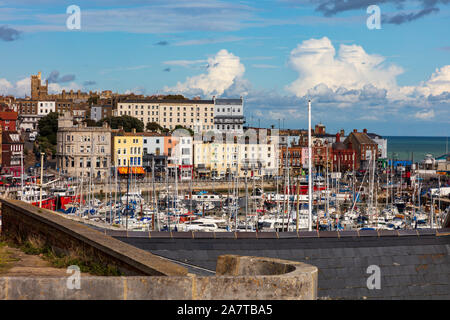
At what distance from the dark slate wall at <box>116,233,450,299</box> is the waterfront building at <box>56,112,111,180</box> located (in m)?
78.1

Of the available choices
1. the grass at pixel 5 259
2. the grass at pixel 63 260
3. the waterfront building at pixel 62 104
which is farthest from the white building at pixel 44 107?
the grass at pixel 5 259

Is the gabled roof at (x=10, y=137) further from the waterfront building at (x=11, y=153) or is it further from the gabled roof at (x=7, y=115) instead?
the gabled roof at (x=7, y=115)

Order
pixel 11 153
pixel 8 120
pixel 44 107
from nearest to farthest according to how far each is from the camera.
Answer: pixel 11 153, pixel 8 120, pixel 44 107

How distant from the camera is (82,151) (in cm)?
9219

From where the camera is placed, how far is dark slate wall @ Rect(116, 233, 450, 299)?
14.3 metres

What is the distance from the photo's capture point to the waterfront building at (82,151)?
91.7m

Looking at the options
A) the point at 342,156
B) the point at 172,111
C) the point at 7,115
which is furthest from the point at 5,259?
the point at 172,111

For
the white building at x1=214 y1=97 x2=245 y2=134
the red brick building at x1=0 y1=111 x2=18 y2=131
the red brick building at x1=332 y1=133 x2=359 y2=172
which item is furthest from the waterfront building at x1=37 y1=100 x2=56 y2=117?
the red brick building at x1=332 y1=133 x2=359 y2=172

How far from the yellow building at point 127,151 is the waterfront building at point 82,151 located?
8.75ft

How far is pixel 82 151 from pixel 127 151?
26.7ft

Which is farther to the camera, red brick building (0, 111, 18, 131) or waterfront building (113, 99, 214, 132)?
waterfront building (113, 99, 214, 132)

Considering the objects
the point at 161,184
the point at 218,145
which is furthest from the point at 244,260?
the point at 218,145

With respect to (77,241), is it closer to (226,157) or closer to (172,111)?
(226,157)

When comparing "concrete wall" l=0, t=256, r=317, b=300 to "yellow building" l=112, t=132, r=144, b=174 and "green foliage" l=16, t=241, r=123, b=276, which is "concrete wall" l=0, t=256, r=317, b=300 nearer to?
"green foliage" l=16, t=241, r=123, b=276
